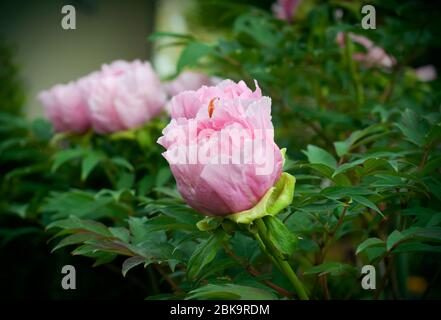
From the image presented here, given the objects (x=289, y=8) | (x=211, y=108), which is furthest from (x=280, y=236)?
(x=289, y=8)

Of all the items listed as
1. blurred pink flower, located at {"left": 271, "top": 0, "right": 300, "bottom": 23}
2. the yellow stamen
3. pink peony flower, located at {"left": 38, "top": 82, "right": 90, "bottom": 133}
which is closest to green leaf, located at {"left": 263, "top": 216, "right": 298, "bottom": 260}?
the yellow stamen

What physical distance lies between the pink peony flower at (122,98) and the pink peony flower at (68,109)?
0.03 meters

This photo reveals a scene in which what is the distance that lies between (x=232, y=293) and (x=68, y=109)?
0.66m

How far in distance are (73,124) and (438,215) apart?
71 centimetres

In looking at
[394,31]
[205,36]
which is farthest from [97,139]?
[205,36]

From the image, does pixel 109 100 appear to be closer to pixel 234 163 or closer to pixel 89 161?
pixel 89 161

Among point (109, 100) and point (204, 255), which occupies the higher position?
point (109, 100)

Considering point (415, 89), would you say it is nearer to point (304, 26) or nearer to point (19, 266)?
point (304, 26)

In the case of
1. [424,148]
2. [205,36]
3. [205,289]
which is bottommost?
[205,289]

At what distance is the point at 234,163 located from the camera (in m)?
0.50

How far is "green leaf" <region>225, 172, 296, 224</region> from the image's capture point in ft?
1.68

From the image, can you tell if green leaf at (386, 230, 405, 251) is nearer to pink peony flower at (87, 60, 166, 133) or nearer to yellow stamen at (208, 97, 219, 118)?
yellow stamen at (208, 97, 219, 118)

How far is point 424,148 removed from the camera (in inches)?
26.7

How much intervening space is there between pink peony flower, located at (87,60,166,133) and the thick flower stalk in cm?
50
